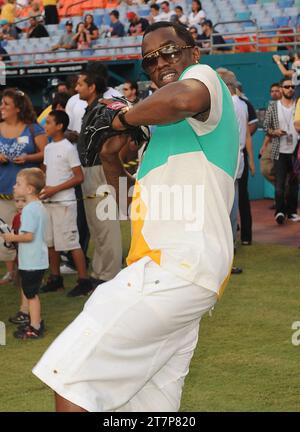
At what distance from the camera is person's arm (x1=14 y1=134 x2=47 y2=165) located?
7.87 m

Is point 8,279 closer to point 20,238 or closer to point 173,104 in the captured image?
point 20,238

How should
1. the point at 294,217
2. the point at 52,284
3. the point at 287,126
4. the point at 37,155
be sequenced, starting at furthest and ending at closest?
the point at 294,217, the point at 287,126, the point at 52,284, the point at 37,155

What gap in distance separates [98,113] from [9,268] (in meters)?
5.42

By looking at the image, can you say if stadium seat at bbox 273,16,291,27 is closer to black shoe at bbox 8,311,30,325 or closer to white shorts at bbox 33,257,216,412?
black shoe at bbox 8,311,30,325

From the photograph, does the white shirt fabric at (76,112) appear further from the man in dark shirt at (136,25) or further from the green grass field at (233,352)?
the man in dark shirt at (136,25)

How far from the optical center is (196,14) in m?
18.8

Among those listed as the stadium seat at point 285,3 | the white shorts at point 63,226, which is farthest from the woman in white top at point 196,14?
the white shorts at point 63,226

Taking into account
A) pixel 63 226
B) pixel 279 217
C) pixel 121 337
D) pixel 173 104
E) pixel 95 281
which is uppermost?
pixel 173 104

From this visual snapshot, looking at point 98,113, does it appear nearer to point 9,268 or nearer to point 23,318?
point 23,318

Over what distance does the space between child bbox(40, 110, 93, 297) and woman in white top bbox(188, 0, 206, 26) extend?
11.3 m

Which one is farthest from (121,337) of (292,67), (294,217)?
(292,67)

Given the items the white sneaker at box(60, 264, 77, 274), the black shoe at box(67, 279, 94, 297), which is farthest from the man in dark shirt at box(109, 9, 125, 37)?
the black shoe at box(67, 279, 94, 297)

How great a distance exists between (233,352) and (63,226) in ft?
8.15

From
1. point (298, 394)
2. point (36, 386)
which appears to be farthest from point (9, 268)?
point (298, 394)
